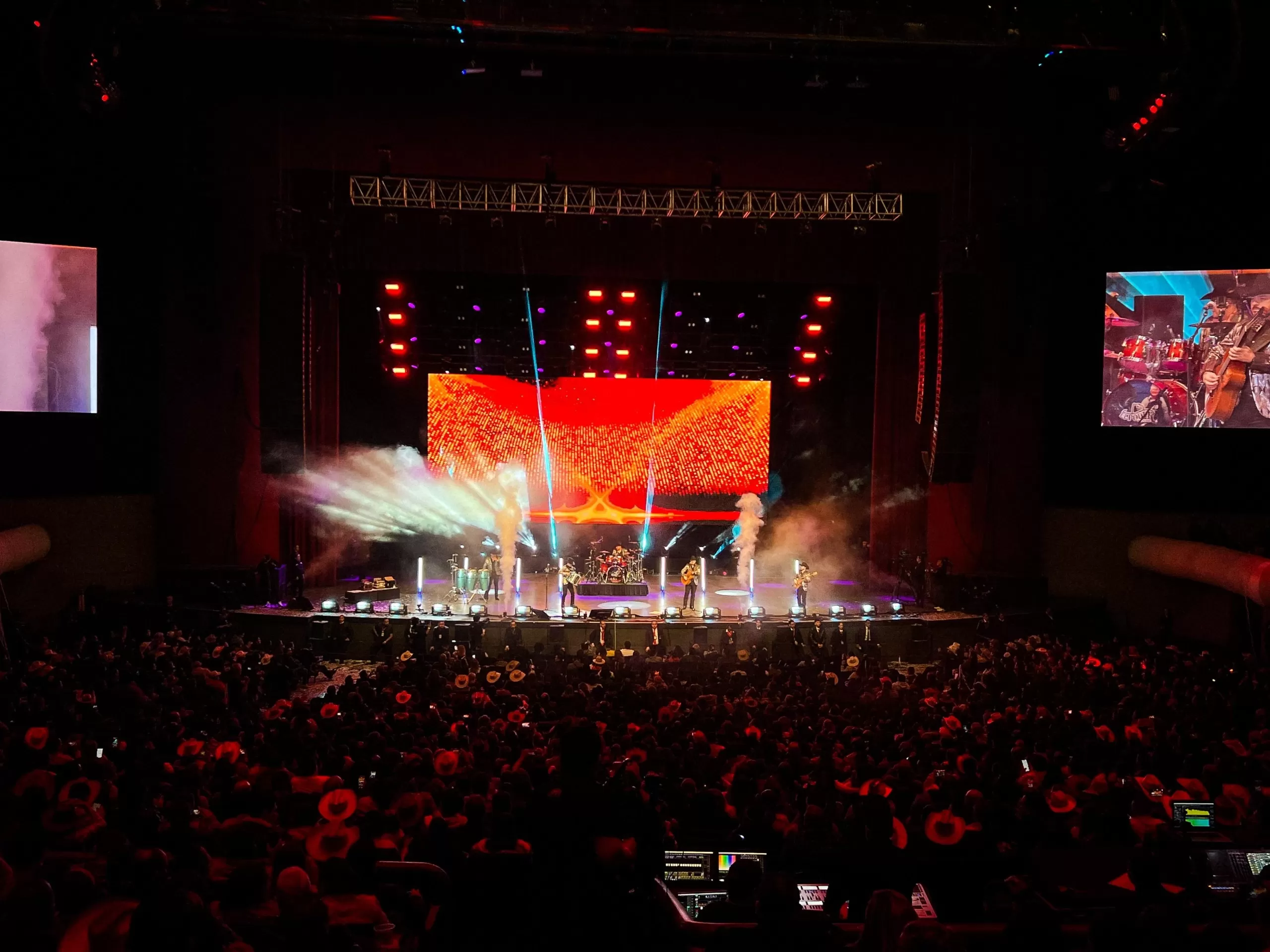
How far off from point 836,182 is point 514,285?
6745 mm

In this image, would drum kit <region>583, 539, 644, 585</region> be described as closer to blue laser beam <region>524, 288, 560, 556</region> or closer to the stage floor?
the stage floor

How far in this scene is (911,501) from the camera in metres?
21.5

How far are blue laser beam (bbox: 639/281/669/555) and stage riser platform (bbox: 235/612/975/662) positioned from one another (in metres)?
7.45

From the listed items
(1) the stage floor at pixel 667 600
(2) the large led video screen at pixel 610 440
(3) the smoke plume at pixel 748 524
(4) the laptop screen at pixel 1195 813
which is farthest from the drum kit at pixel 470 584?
(4) the laptop screen at pixel 1195 813

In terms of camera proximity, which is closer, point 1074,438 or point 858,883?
point 858,883

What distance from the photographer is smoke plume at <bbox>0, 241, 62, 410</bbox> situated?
1673 centimetres

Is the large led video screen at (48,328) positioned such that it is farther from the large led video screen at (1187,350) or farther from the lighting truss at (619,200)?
the large led video screen at (1187,350)

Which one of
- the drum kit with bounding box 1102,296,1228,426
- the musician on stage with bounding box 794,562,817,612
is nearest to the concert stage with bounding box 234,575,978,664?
the musician on stage with bounding box 794,562,817,612

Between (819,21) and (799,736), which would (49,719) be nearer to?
(799,736)

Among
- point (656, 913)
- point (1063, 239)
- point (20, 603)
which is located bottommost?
point (20, 603)

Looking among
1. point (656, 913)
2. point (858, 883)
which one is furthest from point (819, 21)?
point (656, 913)

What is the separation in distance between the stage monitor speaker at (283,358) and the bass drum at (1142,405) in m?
14.8

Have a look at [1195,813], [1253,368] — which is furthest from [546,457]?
[1195,813]

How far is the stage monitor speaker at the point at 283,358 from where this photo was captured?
16.6 m
